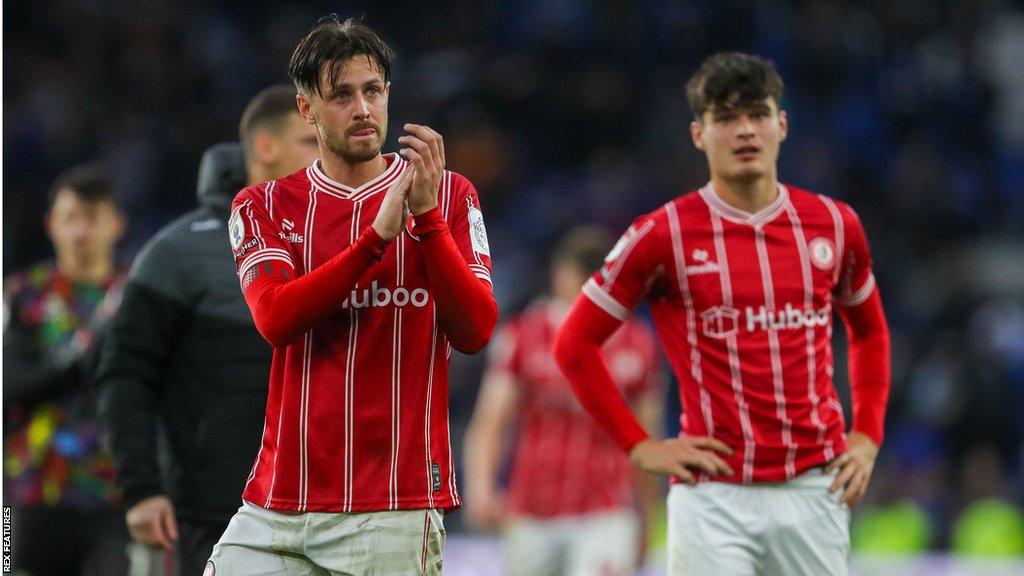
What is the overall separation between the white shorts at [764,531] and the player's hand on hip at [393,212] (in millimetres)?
1643

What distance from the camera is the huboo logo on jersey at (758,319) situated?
4.34m

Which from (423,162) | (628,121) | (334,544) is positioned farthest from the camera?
(628,121)

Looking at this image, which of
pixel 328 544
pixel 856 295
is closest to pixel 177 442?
pixel 328 544

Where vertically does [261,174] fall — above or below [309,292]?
above

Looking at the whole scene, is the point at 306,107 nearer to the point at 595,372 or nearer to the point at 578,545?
the point at 595,372

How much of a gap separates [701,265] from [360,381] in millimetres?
1456

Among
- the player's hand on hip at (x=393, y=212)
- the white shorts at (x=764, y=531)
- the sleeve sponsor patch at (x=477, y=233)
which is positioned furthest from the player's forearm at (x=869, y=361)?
the player's hand on hip at (x=393, y=212)

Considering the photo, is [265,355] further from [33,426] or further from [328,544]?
[33,426]

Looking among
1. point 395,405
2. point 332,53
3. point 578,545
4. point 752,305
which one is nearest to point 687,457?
point 752,305

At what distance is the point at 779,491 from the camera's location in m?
4.30

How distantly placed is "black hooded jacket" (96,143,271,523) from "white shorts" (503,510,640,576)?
290cm

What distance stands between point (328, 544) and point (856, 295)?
2.08m

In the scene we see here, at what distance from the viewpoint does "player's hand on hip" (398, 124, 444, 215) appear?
3.14 metres

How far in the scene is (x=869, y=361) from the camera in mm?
4699
